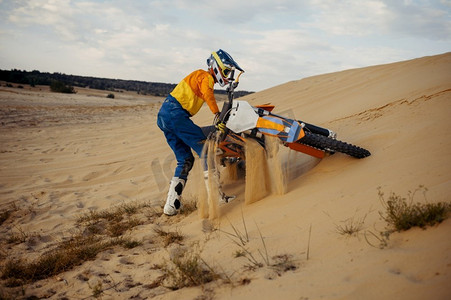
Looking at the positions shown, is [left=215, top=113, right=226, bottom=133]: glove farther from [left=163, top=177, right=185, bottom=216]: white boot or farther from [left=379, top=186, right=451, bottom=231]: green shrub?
[left=379, top=186, right=451, bottom=231]: green shrub

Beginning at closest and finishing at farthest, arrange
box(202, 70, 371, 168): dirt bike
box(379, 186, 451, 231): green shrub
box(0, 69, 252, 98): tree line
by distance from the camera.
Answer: box(379, 186, 451, 231): green shrub → box(202, 70, 371, 168): dirt bike → box(0, 69, 252, 98): tree line

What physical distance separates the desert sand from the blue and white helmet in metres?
1.19

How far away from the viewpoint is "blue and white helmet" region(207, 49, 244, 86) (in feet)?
12.3

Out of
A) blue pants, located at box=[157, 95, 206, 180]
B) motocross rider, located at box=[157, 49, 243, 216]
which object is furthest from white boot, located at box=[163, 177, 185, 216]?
blue pants, located at box=[157, 95, 206, 180]

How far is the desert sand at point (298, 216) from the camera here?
1946mm

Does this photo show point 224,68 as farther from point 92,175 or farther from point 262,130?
point 92,175

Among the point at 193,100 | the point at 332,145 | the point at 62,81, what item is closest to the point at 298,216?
the point at 332,145

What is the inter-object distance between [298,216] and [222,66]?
1889mm

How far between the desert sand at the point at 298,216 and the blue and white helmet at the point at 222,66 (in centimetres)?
119

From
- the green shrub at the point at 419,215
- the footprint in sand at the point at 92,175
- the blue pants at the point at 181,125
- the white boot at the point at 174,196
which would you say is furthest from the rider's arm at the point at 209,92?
the footprint in sand at the point at 92,175

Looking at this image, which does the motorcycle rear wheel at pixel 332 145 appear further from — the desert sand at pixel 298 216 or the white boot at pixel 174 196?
the white boot at pixel 174 196

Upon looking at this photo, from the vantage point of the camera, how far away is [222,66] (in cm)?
373

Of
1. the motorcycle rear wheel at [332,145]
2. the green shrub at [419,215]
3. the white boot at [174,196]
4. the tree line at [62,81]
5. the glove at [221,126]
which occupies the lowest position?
the white boot at [174,196]

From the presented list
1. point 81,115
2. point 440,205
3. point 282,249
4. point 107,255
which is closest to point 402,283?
point 440,205
